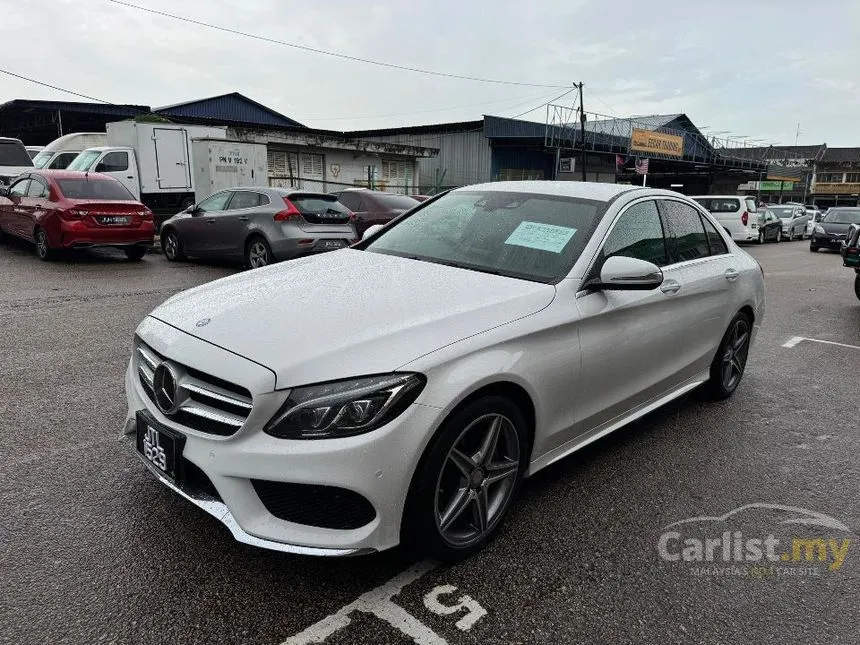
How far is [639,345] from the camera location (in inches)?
135

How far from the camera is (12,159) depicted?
15695 millimetres

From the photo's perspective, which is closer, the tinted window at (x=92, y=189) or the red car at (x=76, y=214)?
the red car at (x=76, y=214)

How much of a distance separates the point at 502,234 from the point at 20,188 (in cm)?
1139

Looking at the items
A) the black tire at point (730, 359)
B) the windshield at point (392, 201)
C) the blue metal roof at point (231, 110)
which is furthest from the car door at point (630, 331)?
the blue metal roof at point (231, 110)

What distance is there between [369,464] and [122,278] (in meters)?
8.69

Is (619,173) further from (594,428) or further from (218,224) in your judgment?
(594,428)

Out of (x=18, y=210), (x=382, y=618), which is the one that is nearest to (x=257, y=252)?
(x=18, y=210)

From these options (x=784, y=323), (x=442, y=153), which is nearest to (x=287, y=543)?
(x=784, y=323)

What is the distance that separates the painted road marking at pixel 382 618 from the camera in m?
2.16

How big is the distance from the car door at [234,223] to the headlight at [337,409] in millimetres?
8537

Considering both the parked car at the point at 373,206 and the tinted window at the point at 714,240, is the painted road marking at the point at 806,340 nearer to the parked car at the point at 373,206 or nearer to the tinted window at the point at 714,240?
the tinted window at the point at 714,240

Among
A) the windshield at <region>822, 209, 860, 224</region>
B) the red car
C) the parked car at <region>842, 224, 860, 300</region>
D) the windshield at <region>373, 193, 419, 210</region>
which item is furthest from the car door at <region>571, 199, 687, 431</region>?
the windshield at <region>822, 209, 860, 224</region>

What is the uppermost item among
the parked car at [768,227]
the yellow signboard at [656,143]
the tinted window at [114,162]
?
the yellow signboard at [656,143]

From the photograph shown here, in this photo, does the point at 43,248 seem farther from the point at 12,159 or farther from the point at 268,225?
the point at 12,159
